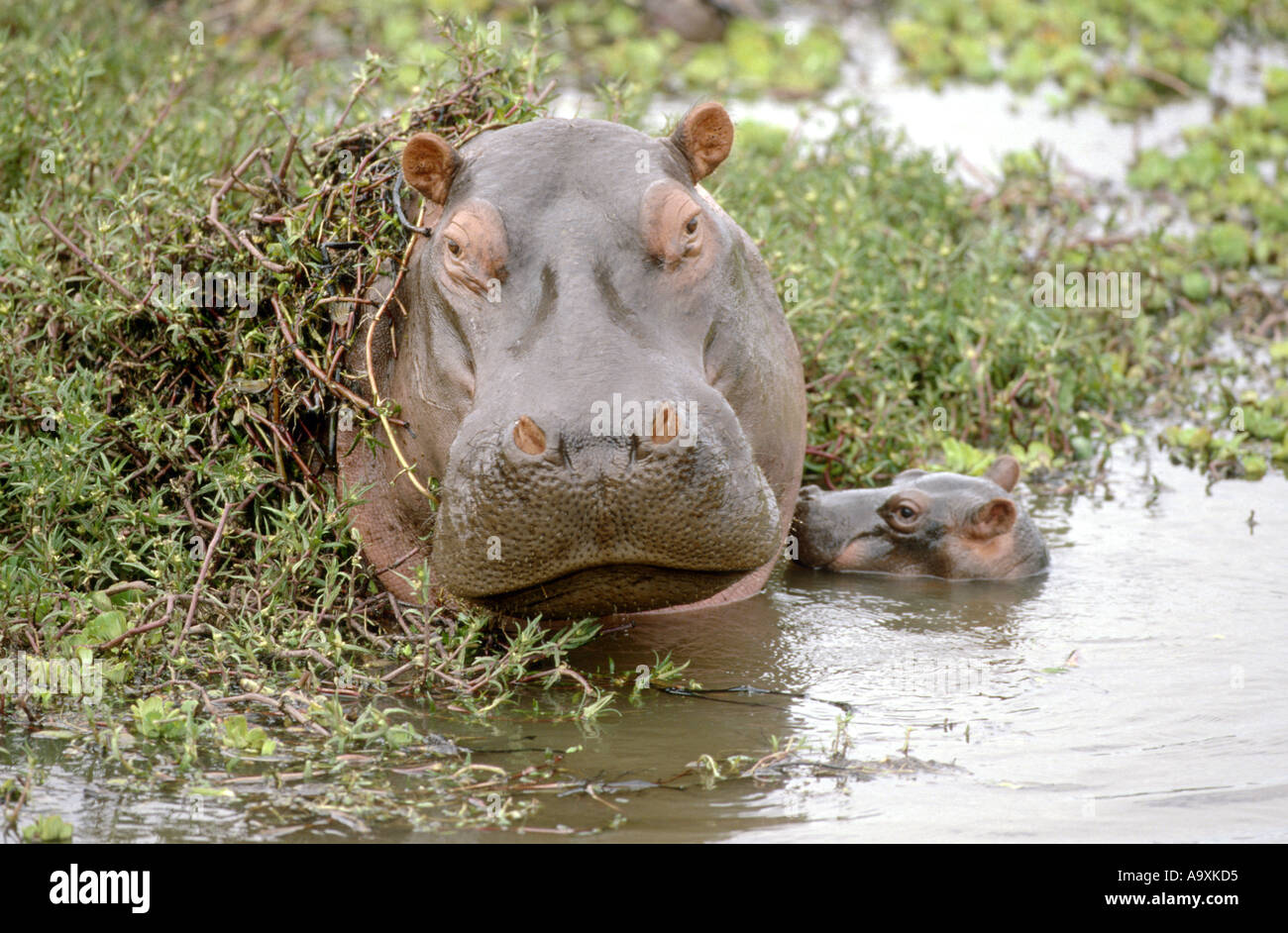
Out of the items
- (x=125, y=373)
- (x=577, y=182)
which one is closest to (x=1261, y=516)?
(x=577, y=182)

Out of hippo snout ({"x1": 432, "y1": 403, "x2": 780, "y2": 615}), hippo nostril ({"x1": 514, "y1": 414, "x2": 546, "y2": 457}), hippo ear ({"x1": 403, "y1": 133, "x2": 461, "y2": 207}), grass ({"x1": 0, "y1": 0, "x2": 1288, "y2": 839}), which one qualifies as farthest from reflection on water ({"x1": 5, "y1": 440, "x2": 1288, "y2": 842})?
hippo ear ({"x1": 403, "y1": 133, "x2": 461, "y2": 207})

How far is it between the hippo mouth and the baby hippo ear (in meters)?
1.83

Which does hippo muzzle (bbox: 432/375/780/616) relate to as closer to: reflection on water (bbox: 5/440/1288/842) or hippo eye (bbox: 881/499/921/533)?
reflection on water (bbox: 5/440/1288/842)

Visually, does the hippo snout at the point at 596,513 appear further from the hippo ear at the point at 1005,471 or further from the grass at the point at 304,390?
the hippo ear at the point at 1005,471

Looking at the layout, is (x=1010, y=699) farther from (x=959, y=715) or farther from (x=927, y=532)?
(x=927, y=532)

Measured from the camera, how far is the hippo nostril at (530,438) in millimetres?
4371

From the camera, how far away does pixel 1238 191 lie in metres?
10.7

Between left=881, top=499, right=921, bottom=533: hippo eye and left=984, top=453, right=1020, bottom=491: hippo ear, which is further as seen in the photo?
left=984, top=453, right=1020, bottom=491: hippo ear

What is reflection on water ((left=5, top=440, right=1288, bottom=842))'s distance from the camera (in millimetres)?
4070

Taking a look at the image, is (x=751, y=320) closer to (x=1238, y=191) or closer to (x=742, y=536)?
(x=742, y=536)

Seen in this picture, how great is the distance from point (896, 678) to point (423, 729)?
145 centimetres

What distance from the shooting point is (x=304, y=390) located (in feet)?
18.5

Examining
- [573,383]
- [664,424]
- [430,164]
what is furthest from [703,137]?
[664,424]

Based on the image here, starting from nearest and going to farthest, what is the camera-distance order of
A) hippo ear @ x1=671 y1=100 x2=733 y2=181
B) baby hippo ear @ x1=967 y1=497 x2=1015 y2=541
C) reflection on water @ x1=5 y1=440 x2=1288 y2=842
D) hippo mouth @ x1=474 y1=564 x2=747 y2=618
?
reflection on water @ x1=5 y1=440 x2=1288 y2=842 → hippo mouth @ x1=474 y1=564 x2=747 y2=618 → hippo ear @ x1=671 y1=100 x2=733 y2=181 → baby hippo ear @ x1=967 y1=497 x2=1015 y2=541
